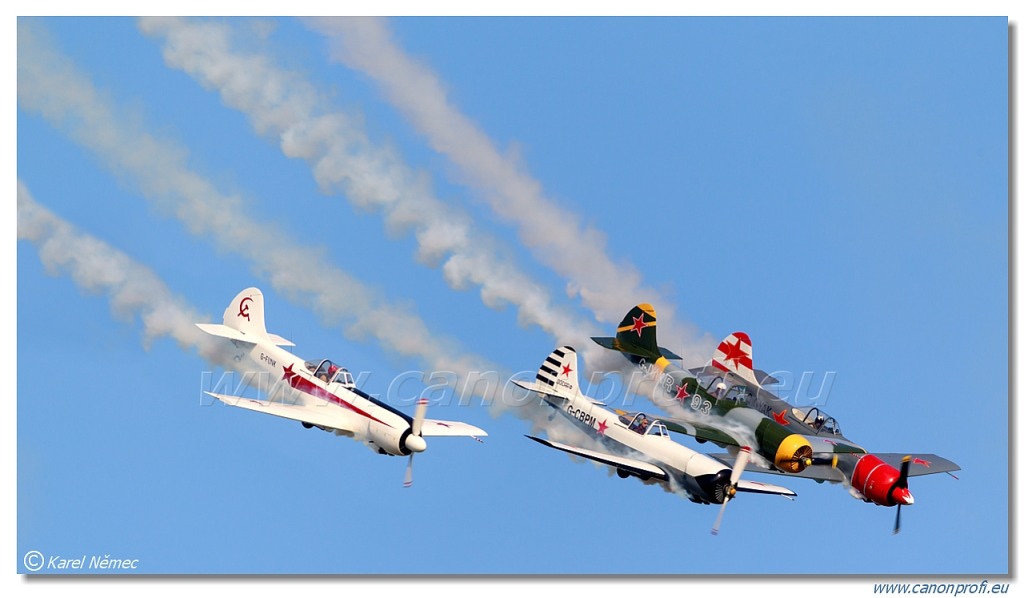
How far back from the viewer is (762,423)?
Result: 1646 inches

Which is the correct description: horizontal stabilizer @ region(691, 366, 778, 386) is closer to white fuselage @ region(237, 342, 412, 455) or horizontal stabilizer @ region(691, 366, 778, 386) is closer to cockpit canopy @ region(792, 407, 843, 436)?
cockpit canopy @ region(792, 407, 843, 436)

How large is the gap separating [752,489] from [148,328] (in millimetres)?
16251

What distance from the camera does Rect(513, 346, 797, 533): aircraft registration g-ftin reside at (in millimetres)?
37750

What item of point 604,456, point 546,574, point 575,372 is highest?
point 575,372

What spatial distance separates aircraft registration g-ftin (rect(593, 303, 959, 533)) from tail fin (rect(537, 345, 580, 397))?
267 cm

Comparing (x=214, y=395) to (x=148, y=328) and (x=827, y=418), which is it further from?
(x=827, y=418)

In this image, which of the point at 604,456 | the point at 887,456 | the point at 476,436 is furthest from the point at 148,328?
the point at 887,456

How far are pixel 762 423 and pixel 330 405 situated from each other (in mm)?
10539

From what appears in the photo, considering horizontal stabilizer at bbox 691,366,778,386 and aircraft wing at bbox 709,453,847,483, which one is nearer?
aircraft wing at bbox 709,453,847,483

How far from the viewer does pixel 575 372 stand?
1715 inches

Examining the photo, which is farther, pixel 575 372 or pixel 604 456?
pixel 575 372

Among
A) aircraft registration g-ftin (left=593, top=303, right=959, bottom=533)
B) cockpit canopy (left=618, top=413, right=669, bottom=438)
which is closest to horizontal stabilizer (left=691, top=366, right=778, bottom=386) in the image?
aircraft registration g-ftin (left=593, top=303, right=959, bottom=533)

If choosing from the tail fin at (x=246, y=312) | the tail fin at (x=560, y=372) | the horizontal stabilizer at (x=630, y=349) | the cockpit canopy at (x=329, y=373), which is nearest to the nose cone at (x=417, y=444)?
the cockpit canopy at (x=329, y=373)

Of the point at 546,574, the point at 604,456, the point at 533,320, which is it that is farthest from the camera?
the point at 533,320
